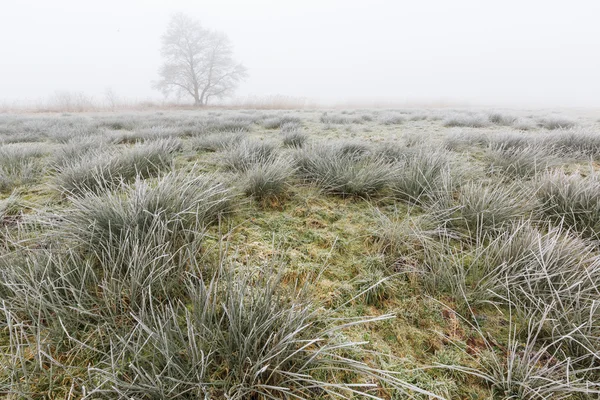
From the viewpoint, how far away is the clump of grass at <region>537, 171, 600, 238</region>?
4.71 ft

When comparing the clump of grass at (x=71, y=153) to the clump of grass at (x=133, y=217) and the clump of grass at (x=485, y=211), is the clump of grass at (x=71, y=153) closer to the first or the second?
the clump of grass at (x=133, y=217)

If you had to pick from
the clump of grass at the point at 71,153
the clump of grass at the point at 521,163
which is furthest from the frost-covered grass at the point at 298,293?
the clump of grass at the point at 521,163

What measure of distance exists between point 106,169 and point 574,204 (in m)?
3.27

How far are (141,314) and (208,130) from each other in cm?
460

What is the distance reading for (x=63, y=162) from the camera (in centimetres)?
238

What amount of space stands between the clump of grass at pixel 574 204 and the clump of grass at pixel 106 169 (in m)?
2.63

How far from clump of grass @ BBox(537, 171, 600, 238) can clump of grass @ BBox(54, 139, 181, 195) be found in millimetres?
2631

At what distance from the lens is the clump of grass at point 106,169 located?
1.75m

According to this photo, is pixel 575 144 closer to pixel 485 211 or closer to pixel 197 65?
pixel 485 211

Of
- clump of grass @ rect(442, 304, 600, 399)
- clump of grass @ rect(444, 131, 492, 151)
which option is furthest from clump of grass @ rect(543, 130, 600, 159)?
clump of grass @ rect(442, 304, 600, 399)

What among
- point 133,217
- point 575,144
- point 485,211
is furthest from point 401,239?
point 575,144

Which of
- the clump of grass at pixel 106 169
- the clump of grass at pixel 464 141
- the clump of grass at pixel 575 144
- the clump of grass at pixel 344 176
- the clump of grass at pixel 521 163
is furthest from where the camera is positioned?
the clump of grass at pixel 464 141

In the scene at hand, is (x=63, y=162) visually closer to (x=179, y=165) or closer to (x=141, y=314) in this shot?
(x=179, y=165)

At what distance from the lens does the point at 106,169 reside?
75.7 inches
